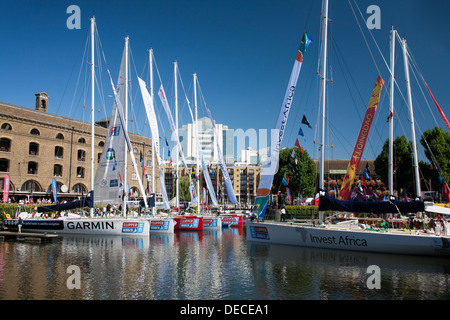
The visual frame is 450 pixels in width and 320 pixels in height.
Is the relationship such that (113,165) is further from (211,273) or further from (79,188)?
(79,188)

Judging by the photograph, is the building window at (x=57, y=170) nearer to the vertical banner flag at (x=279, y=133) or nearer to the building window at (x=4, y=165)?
the building window at (x=4, y=165)

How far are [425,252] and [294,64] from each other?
46.8ft

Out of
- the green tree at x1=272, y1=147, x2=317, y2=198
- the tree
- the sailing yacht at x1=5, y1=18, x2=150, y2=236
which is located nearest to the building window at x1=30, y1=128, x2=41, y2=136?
the sailing yacht at x1=5, y1=18, x2=150, y2=236

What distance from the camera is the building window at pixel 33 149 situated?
52703 millimetres

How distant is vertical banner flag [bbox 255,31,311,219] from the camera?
23750mm

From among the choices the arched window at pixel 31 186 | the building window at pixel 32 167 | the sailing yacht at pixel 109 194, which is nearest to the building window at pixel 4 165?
the arched window at pixel 31 186

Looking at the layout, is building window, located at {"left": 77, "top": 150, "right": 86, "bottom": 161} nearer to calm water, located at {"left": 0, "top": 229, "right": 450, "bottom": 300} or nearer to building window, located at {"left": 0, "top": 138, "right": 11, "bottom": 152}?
building window, located at {"left": 0, "top": 138, "right": 11, "bottom": 152}

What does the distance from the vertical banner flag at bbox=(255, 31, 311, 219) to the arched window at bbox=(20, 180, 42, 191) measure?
39946 millimetres

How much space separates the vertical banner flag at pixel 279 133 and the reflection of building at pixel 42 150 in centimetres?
3884

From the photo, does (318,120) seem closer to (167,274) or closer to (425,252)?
(425,252)

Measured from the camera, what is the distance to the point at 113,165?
106 ft

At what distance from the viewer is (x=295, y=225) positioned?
79.4 ft
